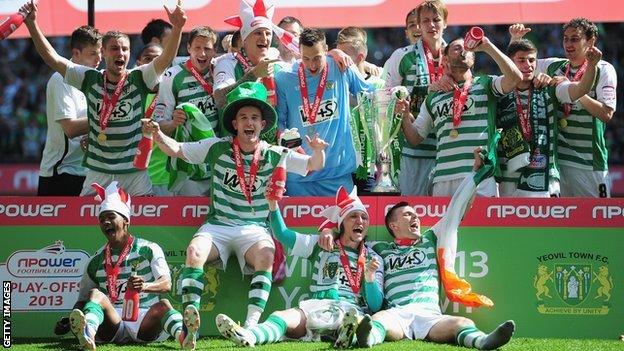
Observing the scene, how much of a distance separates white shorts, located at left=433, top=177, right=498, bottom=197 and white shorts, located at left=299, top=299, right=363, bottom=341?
1435 millimetres

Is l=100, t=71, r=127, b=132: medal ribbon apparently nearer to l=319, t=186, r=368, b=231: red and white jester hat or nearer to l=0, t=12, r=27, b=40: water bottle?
l=0, t=12, r=27, b=40: water bottle

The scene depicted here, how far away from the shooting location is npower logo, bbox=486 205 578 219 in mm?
10148

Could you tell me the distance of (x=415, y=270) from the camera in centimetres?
991

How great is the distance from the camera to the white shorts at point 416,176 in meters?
11.2

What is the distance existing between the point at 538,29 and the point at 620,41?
1.32m

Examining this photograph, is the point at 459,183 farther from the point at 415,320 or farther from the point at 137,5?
the point at 137,5

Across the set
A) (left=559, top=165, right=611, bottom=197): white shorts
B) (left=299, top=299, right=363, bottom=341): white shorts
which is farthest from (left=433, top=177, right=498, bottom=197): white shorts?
(left=299, top=299, right=363, bottom=341): white shorts

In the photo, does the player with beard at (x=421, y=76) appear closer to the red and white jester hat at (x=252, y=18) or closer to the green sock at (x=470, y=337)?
the red and white jester hat at (x=252, y=18)

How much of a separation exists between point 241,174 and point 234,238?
474 millimetres

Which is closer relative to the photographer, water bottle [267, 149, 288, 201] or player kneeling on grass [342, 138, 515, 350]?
player kneeling on grass [342, 138, 515, 350]

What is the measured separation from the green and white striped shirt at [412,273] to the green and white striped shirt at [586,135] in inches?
63.5

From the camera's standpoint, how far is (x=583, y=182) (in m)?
11.0

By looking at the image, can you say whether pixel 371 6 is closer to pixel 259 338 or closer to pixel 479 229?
pixel 479 229

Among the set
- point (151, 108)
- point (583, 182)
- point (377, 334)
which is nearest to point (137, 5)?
point (151, 108)
